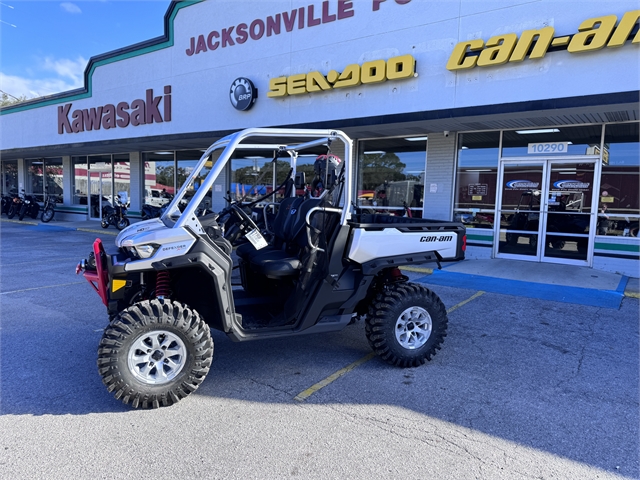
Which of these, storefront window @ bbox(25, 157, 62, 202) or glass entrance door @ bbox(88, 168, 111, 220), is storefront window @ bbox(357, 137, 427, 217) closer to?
glass entrance door @ bbox(88, 168, 111, 220)

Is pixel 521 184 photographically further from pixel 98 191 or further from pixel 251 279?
pixel 98 191

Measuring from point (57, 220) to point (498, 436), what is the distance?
2219cm

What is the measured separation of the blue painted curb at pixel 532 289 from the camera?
21.8 feet

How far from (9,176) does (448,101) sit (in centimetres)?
2549

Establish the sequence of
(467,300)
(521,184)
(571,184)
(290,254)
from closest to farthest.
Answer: (290,254) → (467,300) → (571,184) → (521,184)

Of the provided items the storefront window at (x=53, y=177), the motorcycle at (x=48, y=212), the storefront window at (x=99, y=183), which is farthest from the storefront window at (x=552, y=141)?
the storefront window at (x=53, y=177)

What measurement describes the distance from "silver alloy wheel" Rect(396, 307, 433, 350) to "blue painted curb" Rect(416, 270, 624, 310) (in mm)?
3452

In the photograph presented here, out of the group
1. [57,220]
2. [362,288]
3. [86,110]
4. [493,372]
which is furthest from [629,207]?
[57,220]

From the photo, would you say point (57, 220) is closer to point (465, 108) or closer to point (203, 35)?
point (203, 35)

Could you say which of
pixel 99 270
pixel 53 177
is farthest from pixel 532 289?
pixel 53 177

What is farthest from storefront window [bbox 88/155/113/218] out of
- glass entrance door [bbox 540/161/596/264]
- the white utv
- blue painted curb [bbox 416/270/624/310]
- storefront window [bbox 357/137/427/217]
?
glass entrance door [bbox 540/161/596/264]

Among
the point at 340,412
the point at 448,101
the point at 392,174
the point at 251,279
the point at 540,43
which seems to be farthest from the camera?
the point at 392,174

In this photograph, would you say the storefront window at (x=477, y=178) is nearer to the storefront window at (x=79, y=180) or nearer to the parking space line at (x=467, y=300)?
the parking space line at (x=467, y=300)

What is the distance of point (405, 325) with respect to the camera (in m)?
4.15
